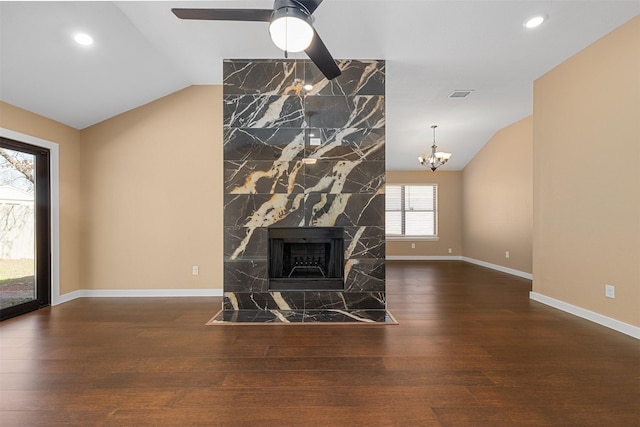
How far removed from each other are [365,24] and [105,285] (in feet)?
15.0

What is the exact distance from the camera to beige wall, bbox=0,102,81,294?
13.0ft

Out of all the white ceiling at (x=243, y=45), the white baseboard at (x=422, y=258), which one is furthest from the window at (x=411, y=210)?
the white ceiling at (x=243, y=45)

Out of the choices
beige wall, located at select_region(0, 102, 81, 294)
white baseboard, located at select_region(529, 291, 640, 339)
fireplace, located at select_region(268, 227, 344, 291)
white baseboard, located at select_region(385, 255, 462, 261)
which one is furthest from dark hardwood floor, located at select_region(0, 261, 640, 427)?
white baseboard, located at select_region(385, 255, 462, 261)

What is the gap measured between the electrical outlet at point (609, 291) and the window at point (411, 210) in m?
5.22

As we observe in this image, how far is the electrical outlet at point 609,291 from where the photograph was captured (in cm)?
304

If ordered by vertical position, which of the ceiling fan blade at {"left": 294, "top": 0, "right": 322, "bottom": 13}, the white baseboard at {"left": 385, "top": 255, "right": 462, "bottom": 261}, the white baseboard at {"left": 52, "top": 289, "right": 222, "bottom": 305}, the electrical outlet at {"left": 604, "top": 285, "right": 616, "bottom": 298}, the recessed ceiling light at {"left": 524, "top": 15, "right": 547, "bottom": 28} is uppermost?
the recessed ceiling light at {"left": 524, "top": 15, "right": 547, "bottom": 28}

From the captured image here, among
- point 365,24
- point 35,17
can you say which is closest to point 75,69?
point 35,17

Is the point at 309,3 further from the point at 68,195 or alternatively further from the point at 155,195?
the point at 68,195

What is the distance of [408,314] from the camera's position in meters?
3.47

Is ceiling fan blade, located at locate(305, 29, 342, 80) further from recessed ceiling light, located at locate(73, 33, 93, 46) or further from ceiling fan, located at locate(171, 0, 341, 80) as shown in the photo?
recessed ceiling light, located at locate(73, 33, 93, 46)

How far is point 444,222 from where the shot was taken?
823 cm

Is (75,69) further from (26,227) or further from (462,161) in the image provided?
(462,161)

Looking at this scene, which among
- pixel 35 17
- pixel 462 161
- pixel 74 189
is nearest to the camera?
pixel 35 17

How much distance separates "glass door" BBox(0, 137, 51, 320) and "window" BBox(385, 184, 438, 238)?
6.97m
